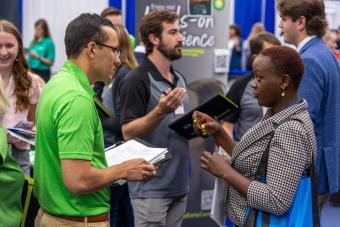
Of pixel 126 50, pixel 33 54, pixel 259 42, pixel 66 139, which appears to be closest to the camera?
pixel 66 139

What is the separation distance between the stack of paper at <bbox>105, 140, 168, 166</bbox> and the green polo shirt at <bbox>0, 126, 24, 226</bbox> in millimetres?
517

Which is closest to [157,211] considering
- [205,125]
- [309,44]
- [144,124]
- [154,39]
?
[144,124]

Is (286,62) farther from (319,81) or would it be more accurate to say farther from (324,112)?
(324,112)

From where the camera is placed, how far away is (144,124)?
3.91 meters

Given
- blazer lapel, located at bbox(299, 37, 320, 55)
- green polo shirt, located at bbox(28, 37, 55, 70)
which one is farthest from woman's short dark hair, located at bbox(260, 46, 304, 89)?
green polo shirt, located at bbox(28, 37, 55, 70)

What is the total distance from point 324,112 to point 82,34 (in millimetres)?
1582

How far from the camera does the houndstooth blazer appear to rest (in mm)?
2795

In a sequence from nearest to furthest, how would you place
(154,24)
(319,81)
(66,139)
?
(66,139) < (319,81) < (154,24)

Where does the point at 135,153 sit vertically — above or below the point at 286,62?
below

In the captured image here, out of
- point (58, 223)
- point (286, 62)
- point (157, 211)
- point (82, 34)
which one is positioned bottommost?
point (157, 211)

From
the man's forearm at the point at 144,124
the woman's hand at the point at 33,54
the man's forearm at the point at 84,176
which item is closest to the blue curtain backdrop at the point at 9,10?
the man's forearm at the point at 144,124

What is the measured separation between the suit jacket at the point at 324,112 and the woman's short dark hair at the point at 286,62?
2.53 feet

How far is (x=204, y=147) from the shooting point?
18.7ft

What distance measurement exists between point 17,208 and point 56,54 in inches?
411
